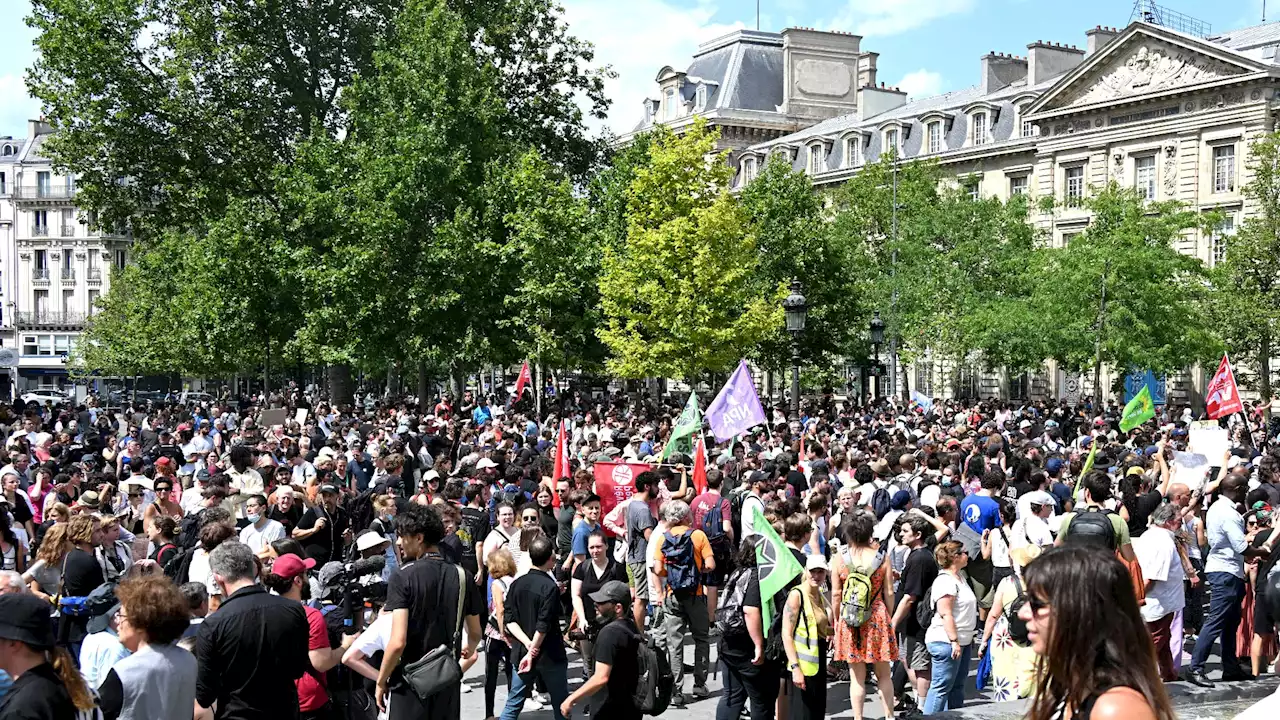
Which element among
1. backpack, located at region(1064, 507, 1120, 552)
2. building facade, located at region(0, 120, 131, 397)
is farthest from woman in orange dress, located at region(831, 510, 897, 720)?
building facade, located at region(0, 120, 131, 397)

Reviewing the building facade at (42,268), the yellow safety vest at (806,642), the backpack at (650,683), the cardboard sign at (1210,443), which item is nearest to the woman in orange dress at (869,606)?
the yellow safety vest at (806,642)

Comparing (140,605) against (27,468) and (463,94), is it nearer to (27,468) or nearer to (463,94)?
(27,468)

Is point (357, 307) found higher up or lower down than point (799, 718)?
higher up

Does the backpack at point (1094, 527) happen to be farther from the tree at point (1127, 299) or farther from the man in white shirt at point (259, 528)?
the tree at point (1127, 299)

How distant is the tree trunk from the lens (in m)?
43.4

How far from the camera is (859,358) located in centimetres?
4944

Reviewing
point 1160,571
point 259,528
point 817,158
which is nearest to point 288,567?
point 259,528

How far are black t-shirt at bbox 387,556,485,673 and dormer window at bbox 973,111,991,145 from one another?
2304 inches

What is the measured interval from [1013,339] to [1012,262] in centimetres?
452

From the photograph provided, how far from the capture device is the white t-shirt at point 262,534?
10.4 m

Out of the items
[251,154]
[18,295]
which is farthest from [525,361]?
[18,295]

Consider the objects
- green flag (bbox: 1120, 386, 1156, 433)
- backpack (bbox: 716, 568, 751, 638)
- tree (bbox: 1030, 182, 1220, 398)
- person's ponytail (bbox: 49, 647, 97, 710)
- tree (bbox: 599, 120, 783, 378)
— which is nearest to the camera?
person's ponytail (bbox: 49, 647, 97, 710)

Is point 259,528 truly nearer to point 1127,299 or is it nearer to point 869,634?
point 869,634

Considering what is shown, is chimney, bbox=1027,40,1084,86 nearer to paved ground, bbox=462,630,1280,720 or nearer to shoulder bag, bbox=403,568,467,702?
paved ground, bbox=462,630,1280,720
